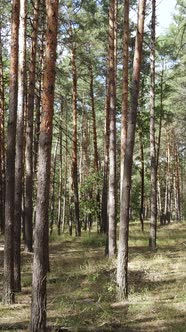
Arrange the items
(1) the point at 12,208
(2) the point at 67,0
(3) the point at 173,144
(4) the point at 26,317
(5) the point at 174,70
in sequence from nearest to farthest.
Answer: (4) the point at 26,317, (1) the point at 12,208, (2) the point at 67,0, (5) the point at 174,70, (3) the point at 173,144

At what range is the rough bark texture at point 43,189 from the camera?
676 cm

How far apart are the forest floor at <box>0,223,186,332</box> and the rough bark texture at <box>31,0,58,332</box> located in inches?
24.7

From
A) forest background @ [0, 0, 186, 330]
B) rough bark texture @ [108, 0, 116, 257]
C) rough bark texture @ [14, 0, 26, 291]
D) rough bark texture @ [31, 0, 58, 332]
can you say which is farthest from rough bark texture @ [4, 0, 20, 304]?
rough bark texture @ [108, 0, 116, 257]

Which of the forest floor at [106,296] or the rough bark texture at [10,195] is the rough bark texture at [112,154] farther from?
the rough bark texture at [10,195]

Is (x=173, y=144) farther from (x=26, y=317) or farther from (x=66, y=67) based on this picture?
(x=26, y=317)

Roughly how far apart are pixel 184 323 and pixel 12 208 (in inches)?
166

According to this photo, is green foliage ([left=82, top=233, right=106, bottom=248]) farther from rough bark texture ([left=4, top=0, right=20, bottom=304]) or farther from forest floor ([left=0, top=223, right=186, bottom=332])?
rough bark texture ([left=4, top=0, right=20, bottom=304])

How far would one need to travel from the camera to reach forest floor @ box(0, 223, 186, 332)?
24.5 ft

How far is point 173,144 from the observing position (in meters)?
40.5

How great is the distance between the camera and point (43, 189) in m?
6.87

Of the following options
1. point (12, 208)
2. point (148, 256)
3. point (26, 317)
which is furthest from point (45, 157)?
point (148, 256)

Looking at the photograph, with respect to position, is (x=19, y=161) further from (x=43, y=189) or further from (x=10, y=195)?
(x=43, y=189)

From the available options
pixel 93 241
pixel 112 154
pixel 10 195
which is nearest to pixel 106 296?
pixel 10 195

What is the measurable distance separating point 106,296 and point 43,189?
147 inches
